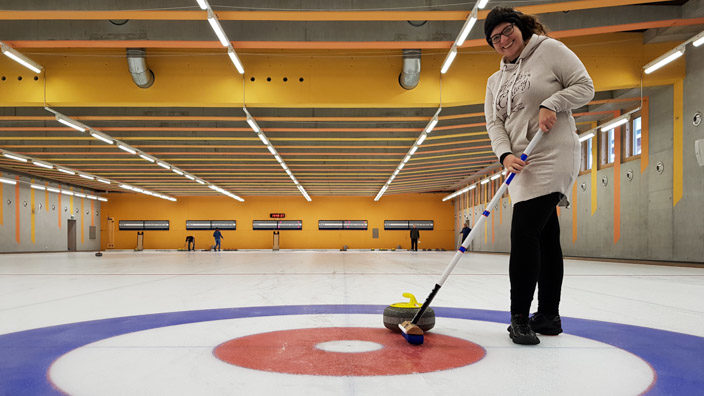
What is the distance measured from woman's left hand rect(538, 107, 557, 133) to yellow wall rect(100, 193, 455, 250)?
2921 centimetres

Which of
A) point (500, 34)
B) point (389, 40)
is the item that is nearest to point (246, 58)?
point (389, 40)

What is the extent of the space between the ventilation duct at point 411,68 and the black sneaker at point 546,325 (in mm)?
7189

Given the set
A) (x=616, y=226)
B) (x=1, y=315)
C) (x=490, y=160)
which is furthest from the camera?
(x=490, y=160)

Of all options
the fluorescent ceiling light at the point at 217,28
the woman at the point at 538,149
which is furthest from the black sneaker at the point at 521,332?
the fluorescent ceiling light at the point at 217,28

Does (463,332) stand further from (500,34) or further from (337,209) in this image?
(337,209)

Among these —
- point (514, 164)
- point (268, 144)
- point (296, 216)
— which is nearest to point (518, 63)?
point (514, 164)

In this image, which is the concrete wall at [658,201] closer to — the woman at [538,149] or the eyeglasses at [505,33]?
the woman at [538,149]

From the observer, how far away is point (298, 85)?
9.50 m

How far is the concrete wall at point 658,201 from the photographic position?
9234mm

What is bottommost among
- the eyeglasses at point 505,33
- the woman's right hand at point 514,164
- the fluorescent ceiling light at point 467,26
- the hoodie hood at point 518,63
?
the woman's right hand at point 514,164

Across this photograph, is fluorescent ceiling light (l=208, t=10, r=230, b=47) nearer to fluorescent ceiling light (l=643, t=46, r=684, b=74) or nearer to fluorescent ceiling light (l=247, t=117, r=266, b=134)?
fluorescent ceiling light (l=247, t=117, r=266, b=134)

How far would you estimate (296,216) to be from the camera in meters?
31.6

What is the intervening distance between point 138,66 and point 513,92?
8.21 metres

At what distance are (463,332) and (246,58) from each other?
8264 mm
